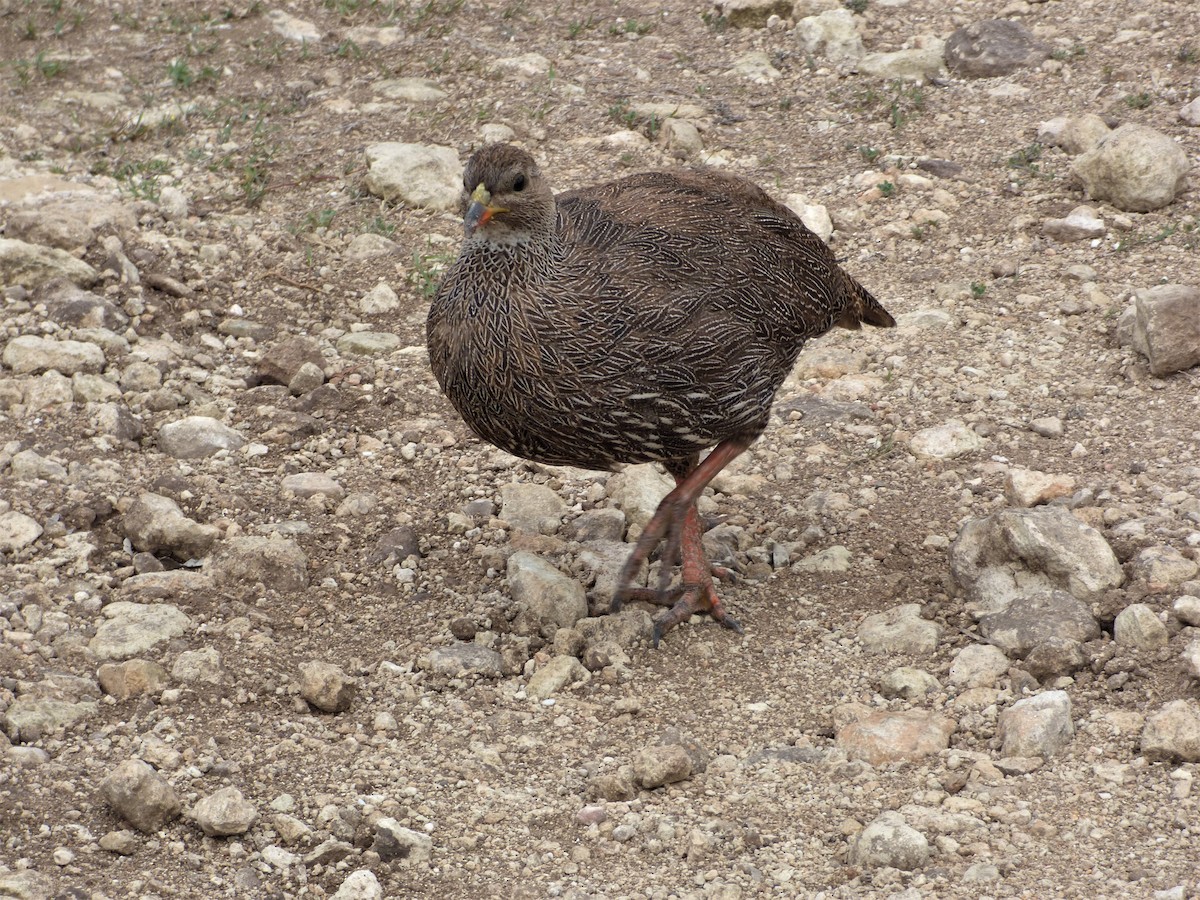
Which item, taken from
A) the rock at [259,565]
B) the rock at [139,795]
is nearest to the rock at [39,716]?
the rock at [139,795]

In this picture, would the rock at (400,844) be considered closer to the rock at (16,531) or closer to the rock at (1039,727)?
the rock at (1039,727)

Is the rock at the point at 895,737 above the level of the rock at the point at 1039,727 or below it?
below

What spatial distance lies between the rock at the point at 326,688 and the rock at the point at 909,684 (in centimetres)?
192

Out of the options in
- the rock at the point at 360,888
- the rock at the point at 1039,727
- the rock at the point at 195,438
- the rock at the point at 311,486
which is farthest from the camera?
the rock at the point at 195,438

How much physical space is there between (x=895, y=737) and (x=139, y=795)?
95.6 inches

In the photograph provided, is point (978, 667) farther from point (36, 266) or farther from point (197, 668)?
point (36, 266)

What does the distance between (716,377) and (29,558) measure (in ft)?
9.06

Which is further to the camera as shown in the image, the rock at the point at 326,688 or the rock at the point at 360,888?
the rock at the point at 326,688

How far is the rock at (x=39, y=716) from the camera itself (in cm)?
454

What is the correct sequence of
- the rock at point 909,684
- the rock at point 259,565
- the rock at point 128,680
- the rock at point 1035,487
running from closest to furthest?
the rock at point 128,680 < the rock at point 909,684 < the rock at point 259,565 < the rock at point 1035,487

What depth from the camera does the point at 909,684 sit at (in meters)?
5.08

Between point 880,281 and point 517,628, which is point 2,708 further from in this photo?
point 880,281

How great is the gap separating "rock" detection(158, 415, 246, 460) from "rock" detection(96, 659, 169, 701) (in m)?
1.67

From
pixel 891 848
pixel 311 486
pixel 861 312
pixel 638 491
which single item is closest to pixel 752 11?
pixel 861 312
